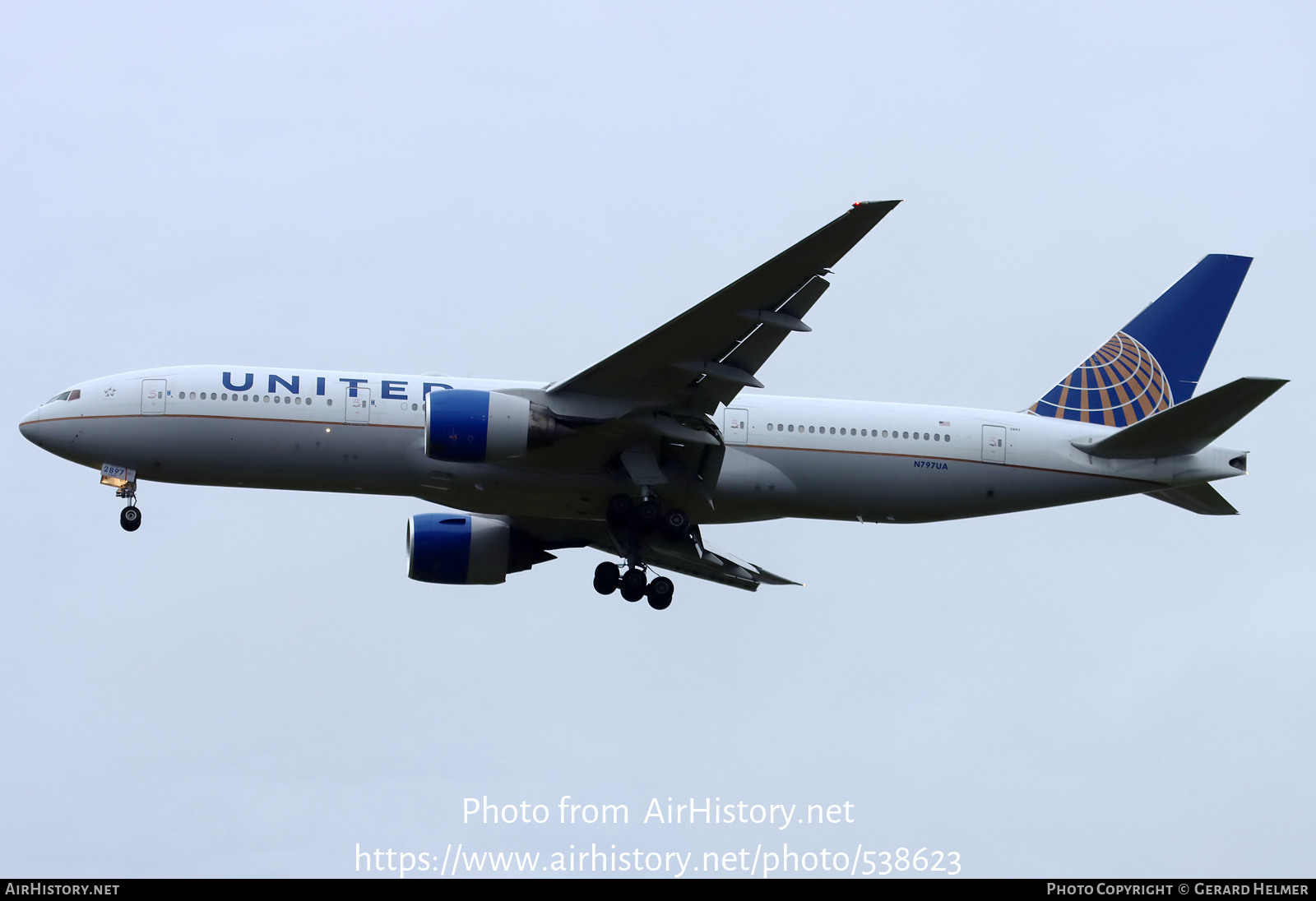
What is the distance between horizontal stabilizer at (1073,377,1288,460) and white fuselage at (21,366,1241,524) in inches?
11.3

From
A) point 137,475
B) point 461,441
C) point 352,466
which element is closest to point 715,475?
point 461,441

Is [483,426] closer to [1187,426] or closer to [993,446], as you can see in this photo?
[993,446]

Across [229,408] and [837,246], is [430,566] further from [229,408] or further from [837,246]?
[837,246]

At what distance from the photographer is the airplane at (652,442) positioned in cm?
2758

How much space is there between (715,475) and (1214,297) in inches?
537

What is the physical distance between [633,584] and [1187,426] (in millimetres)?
12088

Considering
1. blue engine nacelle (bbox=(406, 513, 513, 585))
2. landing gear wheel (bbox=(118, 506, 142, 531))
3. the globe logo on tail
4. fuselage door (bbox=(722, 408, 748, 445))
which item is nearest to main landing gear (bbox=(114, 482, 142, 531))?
landing gear wheel (bbox=(118, 506, 142, 531))

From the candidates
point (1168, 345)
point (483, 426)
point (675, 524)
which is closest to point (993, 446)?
point (1168, 345)

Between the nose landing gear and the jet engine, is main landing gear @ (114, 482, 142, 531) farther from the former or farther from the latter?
the jet engine

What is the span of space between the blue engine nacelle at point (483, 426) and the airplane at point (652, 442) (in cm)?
3

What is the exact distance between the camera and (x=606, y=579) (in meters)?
31.3

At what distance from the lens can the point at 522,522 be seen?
33438 mm

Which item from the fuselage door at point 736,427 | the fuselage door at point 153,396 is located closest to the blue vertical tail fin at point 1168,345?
the fuselage door at point 736,427

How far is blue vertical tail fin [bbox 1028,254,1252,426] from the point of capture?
33.3 metres
